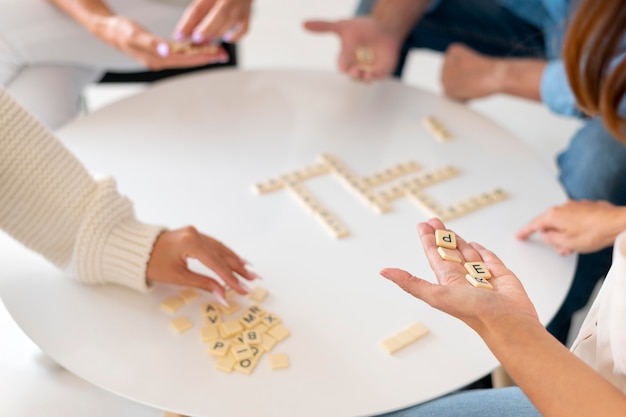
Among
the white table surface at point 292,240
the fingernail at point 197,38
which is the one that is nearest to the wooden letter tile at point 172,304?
the white table surface at point 292,240

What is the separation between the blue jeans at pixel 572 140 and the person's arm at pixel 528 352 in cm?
66

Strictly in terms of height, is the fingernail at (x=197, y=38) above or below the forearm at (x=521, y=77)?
above

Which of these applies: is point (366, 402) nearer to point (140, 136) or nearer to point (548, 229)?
point (548, 229)

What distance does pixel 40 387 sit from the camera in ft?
3.05

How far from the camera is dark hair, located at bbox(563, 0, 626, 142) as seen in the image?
2.69 ft

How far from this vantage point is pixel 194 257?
97 centimetres

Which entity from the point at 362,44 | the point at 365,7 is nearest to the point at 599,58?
the point at 362,44

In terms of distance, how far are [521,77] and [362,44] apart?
0.34m

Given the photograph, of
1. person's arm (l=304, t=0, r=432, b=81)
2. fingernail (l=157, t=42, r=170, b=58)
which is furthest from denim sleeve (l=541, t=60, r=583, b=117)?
fingernail (l=157, t=42, r=170, b=58)

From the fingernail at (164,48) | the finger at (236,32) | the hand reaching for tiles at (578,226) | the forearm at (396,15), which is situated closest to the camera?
the hand reaching for tiles at (578,226)

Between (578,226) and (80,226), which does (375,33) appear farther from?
(80,226)

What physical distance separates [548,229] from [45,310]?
0.74 metres

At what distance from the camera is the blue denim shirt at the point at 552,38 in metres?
1.44

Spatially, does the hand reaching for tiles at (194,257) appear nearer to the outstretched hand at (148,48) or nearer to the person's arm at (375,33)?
the outstretched hand at (148,48)
